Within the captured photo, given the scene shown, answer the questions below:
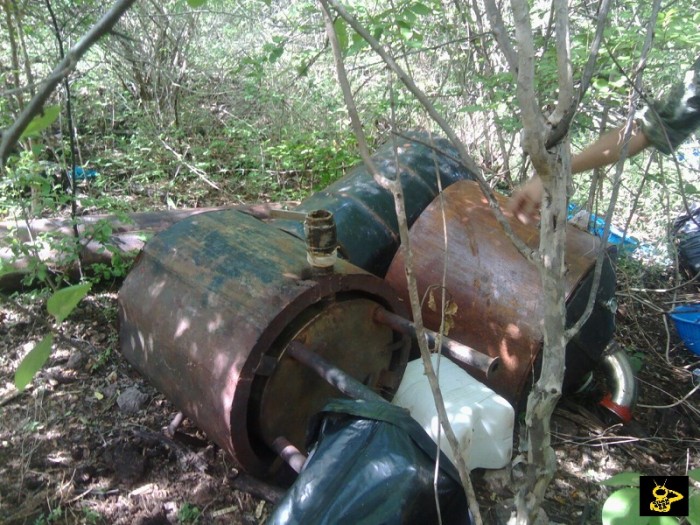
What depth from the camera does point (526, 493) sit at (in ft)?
4.46

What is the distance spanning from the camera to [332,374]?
181cm

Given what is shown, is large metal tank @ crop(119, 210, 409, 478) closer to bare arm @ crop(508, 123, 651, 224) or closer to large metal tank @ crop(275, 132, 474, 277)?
large metal tank @ crop(275, 132, 474, 277)

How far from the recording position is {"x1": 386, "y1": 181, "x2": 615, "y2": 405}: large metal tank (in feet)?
7.65

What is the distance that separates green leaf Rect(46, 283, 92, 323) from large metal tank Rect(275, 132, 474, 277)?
1.88 metres

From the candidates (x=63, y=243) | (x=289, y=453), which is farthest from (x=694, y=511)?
(x=63, y=243)

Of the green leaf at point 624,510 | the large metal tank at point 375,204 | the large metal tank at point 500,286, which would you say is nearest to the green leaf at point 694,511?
the green leaf at point 624,510

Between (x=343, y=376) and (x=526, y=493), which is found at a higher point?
(x=343, y=376)

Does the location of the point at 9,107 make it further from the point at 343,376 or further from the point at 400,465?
the point at 400,465

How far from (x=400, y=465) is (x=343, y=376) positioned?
444mm

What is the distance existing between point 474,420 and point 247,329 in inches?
36.8

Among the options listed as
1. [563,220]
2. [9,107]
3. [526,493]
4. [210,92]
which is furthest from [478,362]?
[210,92]

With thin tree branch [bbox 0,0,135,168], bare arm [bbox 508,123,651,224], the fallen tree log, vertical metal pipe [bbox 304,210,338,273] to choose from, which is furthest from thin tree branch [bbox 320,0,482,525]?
the fallen tree log

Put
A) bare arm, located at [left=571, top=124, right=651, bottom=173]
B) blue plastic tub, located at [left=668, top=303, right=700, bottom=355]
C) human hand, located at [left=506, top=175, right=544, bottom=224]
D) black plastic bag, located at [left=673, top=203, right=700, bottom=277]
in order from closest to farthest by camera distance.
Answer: bare arm, located at [left=571, top=124, right=651, bottom=173]
human hand, located at [left=506, top=175, right=544, bottom=224]
blue plastic tub, located at [left=668, top=303, right=700, bottom=355]
black plastic bag, located at [left=673, top=203, right=700, bottom=277]

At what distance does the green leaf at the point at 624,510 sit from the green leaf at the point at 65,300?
38.9 inches
